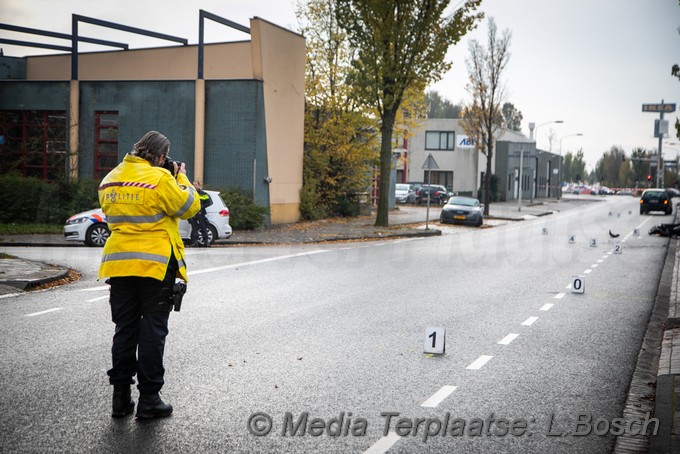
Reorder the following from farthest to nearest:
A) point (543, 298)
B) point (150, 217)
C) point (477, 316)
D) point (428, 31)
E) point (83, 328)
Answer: point (428, 31) < point (543, 298) < point (477, 316) < point (83, 328) < point (150, 217)

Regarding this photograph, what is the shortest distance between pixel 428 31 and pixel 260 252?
14.2 m

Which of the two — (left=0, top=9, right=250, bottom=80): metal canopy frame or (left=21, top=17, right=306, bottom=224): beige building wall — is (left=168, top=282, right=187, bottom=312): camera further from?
(left=0, top=9, right=250, bottom=80): metal canopy frame

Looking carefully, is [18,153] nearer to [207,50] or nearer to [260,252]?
[207,50]

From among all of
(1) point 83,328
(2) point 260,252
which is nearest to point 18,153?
(2) point 260,252

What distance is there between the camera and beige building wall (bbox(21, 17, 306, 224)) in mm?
27125

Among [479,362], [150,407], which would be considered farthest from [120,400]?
[479,362]

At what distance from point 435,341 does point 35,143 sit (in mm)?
24457

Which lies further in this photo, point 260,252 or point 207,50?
point 207,50

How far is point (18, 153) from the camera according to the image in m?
28.6

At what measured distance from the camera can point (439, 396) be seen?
233 inches

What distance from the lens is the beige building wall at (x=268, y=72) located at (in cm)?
2712

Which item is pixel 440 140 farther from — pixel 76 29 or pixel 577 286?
pixel 577 286

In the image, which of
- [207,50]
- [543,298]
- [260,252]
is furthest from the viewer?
[207,50]

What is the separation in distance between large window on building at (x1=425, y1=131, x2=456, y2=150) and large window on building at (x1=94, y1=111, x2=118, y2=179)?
4594 cm
